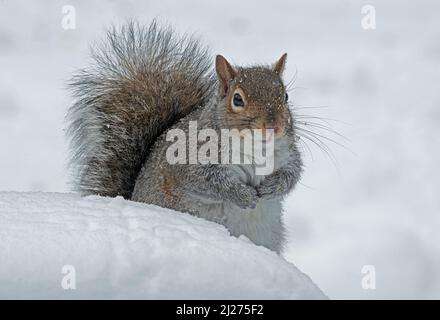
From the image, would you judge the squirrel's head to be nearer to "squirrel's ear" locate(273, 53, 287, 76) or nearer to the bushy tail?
"squirrel's ear" locate(273, 53, 287, 76)

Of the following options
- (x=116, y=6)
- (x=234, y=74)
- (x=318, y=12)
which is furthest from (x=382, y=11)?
(x=234, y=74)

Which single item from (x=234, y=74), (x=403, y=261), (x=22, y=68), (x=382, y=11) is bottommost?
(x=403, y=261)

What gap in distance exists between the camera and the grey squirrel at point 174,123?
2.41m

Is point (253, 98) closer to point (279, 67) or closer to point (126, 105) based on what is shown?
point (279, 67)

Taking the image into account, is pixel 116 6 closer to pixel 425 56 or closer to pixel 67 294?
pixel 425 56

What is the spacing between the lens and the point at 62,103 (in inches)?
174

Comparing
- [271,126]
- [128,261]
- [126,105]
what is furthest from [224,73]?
[128,261]

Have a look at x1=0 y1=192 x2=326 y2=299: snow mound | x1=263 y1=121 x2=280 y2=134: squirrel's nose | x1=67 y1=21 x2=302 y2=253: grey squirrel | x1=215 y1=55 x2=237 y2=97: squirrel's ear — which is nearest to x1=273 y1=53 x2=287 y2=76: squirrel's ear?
x1=67 y1=21 x2=302 y2=253: grey squirrel

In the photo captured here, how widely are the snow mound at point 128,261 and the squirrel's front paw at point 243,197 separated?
523 mm

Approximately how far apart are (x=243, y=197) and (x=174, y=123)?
1.56ft

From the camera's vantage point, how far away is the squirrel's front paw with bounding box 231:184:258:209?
2396 mm

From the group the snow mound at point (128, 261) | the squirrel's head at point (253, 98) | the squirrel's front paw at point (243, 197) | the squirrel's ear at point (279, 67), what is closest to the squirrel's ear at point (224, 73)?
the squirrel's head at point (253, 98)

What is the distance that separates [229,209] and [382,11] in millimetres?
2943

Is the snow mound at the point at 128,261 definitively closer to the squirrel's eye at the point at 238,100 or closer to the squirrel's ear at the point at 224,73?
the squirrel's eye at the point at 238,100
